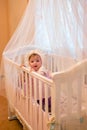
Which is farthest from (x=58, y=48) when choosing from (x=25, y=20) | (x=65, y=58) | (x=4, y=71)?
(x=4, y=71)

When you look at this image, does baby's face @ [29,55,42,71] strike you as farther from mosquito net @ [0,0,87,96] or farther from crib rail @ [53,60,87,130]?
crib rail @ [53,60,87,130]

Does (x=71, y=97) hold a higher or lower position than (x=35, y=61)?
lower

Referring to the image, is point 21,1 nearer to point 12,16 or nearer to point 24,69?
point 12,16

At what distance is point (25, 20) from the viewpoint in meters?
2.38

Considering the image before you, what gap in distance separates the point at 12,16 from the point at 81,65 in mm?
2907

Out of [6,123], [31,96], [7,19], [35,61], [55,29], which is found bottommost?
[6,123]

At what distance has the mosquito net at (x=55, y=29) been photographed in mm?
1422

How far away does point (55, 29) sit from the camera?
1.75 meters

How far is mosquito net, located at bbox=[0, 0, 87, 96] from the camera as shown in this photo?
1422 mm

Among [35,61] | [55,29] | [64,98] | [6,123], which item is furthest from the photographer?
[6,123]

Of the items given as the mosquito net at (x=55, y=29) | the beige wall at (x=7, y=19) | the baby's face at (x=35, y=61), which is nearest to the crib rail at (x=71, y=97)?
the mosquito net at (x=55, y=29)

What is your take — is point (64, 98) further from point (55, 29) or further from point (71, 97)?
point (55, 29)

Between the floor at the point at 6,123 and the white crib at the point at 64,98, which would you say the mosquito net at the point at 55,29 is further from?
the floor at the point at 6,123

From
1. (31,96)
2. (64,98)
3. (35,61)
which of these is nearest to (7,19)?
(35,61)
